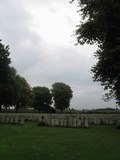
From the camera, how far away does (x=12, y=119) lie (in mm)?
47344

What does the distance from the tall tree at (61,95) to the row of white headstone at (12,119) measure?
85.6 metres

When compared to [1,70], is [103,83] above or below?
below

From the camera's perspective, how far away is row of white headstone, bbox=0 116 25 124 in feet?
150

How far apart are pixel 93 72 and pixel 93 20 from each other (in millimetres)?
5735

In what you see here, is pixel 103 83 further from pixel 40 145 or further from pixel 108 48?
pixel 40 145

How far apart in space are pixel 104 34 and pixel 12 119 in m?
20.5

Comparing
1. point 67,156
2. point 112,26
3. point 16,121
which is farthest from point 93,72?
point 67,156

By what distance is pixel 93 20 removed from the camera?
105 feet

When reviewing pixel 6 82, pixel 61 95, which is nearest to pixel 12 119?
pixel 6 82

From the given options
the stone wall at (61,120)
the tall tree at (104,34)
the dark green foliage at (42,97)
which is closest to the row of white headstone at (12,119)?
the stone wall at (61,120)

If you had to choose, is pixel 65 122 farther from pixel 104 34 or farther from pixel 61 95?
pixel 61 95

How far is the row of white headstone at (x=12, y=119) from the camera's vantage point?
150ft

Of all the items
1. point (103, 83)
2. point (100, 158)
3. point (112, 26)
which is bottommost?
point (100, 158)

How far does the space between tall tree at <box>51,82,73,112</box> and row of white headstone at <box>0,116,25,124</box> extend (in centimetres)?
8558
